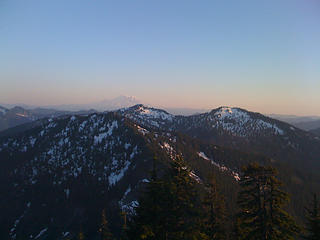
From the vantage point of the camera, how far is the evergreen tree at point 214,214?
2150 centimetres

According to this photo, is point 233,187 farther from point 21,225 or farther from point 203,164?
point 21,225

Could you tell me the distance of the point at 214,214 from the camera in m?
21.6

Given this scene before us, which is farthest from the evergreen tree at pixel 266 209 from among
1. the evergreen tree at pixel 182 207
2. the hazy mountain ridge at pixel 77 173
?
the hazy mountain ridge at pixel 77 173

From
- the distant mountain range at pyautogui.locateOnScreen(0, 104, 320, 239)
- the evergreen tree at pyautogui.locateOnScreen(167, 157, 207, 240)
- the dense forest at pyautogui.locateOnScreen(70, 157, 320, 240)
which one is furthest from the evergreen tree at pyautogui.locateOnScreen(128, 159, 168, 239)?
the distant mountain range at pyautogui.locateOnScreen(0, 104, 320, 239)

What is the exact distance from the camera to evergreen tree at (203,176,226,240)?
846 inches

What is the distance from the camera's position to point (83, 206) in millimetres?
121750

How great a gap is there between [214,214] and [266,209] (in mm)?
6994

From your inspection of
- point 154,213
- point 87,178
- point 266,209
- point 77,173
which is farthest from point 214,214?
point 77,173

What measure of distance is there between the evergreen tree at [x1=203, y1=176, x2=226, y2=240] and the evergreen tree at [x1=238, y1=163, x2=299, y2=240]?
5.28 meters

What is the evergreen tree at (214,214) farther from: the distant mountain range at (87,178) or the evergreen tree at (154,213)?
the distant mountain range at (87,178)

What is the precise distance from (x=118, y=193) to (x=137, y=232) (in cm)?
11241

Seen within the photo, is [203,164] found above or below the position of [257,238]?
below

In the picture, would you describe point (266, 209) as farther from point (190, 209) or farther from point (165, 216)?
point (165, 216)

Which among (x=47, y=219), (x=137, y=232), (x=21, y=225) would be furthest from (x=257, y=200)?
(x=21, y=225)
